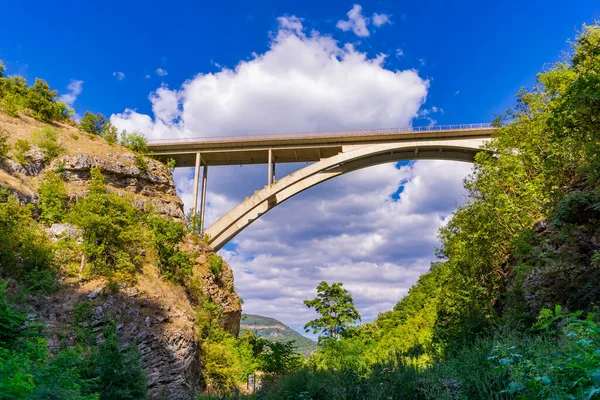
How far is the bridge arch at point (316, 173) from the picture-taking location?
93.0ft

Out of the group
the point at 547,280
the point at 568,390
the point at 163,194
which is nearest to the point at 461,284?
the point at 547,280

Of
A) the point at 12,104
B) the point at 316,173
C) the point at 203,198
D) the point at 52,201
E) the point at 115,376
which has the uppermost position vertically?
the point at 12,104

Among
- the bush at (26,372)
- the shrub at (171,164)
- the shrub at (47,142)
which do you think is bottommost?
the bush at (26,372)

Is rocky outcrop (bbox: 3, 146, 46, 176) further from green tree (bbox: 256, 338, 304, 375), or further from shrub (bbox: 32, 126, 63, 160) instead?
green tree (bbox: 256, 338, 304, 375)

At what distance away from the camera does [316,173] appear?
94.8ft

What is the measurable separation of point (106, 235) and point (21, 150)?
8750 mm

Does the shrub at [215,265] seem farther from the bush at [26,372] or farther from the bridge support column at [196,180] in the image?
the bush at [26,372]

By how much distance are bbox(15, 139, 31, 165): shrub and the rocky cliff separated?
231 millimetres

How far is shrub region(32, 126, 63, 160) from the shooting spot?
77.0 feet

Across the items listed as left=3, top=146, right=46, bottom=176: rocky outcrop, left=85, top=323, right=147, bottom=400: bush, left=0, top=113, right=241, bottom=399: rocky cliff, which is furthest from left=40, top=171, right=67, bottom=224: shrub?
left=85, top=323, right=147, bottom=400: bush

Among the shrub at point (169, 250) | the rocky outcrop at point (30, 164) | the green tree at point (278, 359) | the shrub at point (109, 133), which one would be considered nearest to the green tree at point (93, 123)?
the shrub at point (109, 133)

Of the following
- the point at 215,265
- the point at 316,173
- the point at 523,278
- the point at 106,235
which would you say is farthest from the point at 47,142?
the point at 523,278

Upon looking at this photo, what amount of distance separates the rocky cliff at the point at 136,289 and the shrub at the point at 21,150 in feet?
0.76

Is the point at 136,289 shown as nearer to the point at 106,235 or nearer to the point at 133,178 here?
the point at 106,235
